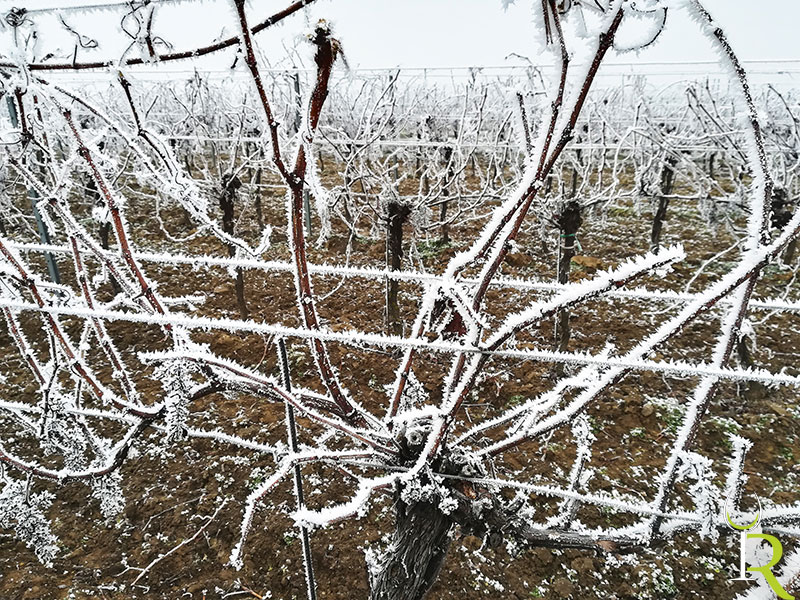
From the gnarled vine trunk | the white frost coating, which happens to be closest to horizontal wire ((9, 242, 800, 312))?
the gnarled vine trunk

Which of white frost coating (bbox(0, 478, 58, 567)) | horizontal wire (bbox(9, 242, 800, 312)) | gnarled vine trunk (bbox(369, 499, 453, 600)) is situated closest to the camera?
horizontal wire (bbox(9, 242, 800, 312))

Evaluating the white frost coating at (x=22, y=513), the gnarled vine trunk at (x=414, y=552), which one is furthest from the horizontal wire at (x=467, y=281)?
the white frost coating at (x=22, y=513)

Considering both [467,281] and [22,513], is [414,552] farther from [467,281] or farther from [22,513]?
[22,513]

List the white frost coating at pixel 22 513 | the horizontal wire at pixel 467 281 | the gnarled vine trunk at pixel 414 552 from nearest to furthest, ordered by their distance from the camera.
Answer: the horizontal wire at pixel 467 281 → the gnarled vine trunk at pixel 414 552 → the white frost coating at pixel 22 513

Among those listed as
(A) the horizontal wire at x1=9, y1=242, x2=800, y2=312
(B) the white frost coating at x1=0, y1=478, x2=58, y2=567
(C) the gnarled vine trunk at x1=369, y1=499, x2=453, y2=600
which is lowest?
(B) the white frost coating at x1=0, y1=478, x2=58, y2=567

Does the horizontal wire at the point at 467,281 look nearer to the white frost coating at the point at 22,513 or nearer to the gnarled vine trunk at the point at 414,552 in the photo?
the gnarled vine trunk at the point at 414,552

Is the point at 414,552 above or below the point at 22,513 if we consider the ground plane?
above

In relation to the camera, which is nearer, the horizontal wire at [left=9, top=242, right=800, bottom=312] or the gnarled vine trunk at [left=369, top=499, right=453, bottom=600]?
the horizontal wire at [left=9, top=242, right=800, bottom=312]

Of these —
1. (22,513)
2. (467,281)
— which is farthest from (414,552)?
(22,513)

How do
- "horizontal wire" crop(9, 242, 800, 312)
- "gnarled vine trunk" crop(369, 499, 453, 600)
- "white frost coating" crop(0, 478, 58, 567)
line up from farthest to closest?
"white frost coating" crop(0, 478, 58, 567), "gnarled vine trunk" crop(369, 499, 453, 600), "horizontal wire" crop(9, 242, 800, 312)

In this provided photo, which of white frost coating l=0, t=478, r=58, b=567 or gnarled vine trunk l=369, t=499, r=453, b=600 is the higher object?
gnarled vine trunk l=369, t=499, r=453, b=600

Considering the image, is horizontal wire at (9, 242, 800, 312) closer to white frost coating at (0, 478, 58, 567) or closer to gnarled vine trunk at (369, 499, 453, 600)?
gnarled vine trunk at (369, 499, 453, 600)

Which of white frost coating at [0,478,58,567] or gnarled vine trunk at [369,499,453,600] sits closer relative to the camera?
gnarled vine trunk at [369,499,453,600]

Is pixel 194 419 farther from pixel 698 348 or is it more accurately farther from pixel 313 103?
pixel 698 348
